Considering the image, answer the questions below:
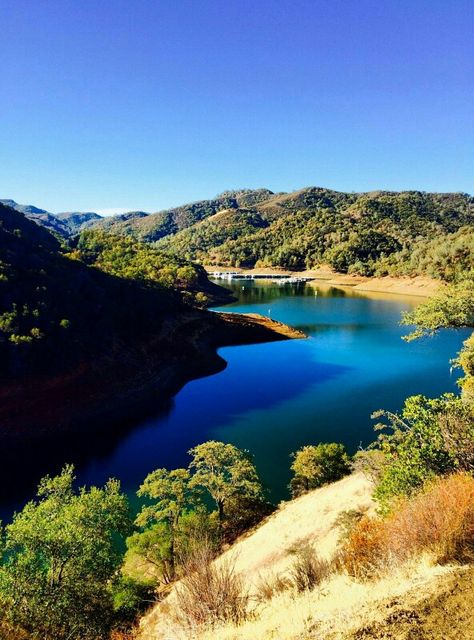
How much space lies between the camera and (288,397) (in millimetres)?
47250

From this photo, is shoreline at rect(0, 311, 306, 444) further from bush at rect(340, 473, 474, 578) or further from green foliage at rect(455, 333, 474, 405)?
bush at rect(340, 473, 474, 578)

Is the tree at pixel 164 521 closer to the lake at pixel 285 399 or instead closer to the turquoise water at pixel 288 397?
the lake at pixel 285 399

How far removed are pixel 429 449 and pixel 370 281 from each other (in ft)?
495

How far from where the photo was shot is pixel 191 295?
109062mm

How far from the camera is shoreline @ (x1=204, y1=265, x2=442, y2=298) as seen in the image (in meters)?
136

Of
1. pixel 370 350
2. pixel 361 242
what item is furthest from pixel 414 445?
pixel 361 242

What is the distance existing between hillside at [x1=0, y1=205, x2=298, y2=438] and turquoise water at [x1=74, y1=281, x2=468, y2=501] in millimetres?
4704

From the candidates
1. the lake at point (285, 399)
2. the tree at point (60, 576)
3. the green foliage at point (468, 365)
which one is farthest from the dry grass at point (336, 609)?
the green foliage at point (468, 365)

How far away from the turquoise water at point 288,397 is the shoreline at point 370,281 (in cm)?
5082

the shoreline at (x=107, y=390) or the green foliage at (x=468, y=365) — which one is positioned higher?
the green foliage at (x=468, y=365)

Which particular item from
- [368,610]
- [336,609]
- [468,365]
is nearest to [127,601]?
[336,609]

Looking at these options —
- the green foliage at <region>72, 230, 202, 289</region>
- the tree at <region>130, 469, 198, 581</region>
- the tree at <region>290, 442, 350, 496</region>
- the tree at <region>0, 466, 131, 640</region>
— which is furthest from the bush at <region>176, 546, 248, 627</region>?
the green foliage at <region>72, 230, 202, 289</region>

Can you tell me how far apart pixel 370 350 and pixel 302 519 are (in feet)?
163

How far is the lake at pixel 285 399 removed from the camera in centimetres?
3406
